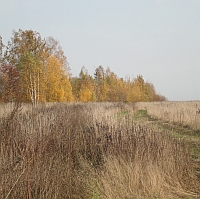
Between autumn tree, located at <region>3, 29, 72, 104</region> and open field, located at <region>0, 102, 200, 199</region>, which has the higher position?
autumn tree, located at <region>3, 29, 72, 104</region>

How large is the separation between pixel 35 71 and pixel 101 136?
14267mm

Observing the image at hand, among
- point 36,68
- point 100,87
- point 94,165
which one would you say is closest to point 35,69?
point 36,68

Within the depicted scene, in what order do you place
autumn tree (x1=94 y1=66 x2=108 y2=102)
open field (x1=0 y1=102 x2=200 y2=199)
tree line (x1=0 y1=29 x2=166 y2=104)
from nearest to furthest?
1. open field (x1=0 y1=102 x2=200 y2=199)
2. tree line (x1=0 y1=29 x2=166 y2=104)
3. autumn tree (x1=94 y1=66 x2=108 y2=102)

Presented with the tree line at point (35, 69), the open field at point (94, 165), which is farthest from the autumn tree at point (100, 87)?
the open field at point (94, 165)

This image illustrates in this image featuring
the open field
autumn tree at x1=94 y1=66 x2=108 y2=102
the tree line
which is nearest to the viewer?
the open field

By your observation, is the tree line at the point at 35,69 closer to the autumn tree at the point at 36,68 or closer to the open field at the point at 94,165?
the autumn tree at the point at 36,68

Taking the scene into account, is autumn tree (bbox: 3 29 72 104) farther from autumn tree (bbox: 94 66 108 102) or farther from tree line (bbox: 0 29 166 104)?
autumn tree (bbox: 94 66 108 102)

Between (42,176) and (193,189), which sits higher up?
(42,176)

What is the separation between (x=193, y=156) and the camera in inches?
179

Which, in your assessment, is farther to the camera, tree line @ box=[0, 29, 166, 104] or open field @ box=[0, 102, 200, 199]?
tree line @ box=[0, 29, 166, 104]

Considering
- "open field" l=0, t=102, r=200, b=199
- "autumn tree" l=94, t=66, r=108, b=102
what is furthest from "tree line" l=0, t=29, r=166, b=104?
"autumn tree" l=94, t=66, r=108, b=102

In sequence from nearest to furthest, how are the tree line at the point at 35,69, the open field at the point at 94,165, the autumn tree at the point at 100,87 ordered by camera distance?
the open field at the point at 94,165, the tree line at the point at 35,69, the autumn tree at the point at 100,87

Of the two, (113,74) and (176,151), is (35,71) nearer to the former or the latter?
(176,151)

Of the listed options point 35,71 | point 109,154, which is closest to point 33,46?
point 35,71
